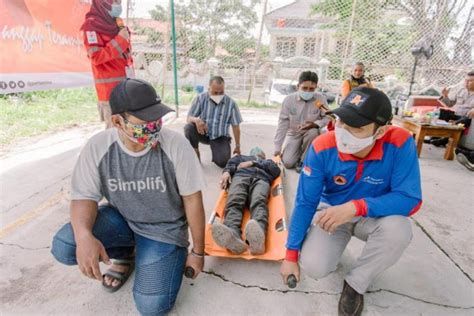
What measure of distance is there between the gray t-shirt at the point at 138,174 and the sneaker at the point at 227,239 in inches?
15.1

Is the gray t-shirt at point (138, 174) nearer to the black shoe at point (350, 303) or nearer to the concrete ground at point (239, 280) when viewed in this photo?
the concrete ground at point (239, 280)

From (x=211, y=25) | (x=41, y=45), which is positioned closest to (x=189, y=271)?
(x=41, y=45)

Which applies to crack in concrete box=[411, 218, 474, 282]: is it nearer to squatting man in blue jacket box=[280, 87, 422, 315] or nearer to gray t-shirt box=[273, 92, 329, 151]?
squatting man in blue jacket box=[280, 87, 422, 315]

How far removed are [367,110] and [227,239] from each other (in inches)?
41.6

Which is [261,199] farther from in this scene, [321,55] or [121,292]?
[321,55]

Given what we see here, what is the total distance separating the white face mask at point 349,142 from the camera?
144 cm

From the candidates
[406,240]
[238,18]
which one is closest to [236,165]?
[406,240]

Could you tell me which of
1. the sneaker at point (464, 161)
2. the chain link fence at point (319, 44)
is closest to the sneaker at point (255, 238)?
the sneaker at point (464, 161)

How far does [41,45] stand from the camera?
11.3 ft

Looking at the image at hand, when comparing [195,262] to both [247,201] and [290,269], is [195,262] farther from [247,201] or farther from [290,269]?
[247,201]

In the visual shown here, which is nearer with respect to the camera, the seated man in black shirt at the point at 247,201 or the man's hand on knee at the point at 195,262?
the man's hand on knee at the point at 195,262

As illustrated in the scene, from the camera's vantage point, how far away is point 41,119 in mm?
5277

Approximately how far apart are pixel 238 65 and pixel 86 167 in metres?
6.85

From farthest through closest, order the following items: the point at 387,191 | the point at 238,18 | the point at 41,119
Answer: the point at 238,18
the point at 41,119
the point at 387,191
